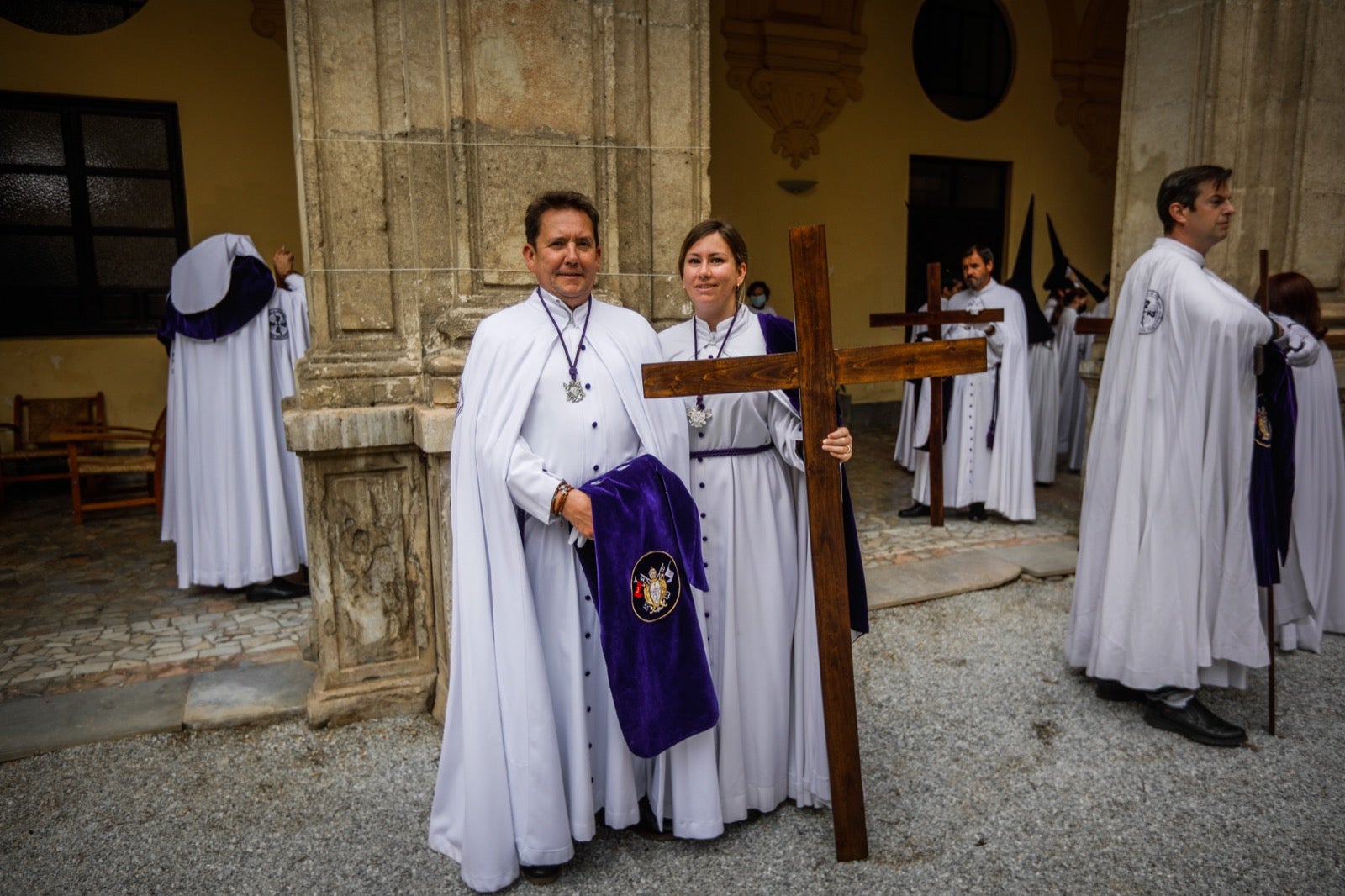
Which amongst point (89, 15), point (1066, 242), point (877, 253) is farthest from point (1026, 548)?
point (89, 15)

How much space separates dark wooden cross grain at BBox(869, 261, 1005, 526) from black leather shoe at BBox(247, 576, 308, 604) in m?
3.83

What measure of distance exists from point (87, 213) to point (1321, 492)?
9629mm

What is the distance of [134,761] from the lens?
320cm

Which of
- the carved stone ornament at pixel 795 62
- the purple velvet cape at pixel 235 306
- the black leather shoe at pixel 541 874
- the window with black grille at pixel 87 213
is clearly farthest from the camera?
the carved stone ornament at pixel 795 62

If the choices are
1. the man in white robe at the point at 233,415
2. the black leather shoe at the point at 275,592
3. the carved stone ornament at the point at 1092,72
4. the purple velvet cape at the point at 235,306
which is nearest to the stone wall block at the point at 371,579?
the black leather shoe at the point at 275,592

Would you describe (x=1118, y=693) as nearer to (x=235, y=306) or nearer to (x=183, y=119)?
(x=235, y=306)

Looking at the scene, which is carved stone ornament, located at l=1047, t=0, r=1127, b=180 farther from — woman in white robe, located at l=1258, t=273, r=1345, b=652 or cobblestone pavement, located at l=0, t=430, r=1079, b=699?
woman in white robe, located at l=1258, t=273, r=1345, b=652

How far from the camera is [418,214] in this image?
11.1 ft

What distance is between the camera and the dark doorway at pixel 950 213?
437 inches

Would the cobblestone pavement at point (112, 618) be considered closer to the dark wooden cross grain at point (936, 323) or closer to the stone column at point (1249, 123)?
the dark wooden cross grain at point (936, 323)

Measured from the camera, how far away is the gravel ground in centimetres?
252

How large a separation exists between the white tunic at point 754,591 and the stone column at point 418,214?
104 cm

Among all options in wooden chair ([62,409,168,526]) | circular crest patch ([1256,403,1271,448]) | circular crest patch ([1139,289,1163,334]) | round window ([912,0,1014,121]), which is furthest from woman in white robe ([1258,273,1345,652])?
round window ([912,0,1014,121])

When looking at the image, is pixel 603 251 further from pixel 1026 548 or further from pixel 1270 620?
pixel 1026 548
